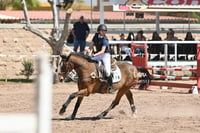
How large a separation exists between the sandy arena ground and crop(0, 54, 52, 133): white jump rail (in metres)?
5.40

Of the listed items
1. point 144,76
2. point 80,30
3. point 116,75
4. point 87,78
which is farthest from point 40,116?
point 80,30

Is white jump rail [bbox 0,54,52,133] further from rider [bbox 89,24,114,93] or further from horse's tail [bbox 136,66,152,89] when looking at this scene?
horse's tail [bbox 136,66,152,89]

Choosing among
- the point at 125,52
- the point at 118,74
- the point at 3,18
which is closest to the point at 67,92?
the point at 125,52

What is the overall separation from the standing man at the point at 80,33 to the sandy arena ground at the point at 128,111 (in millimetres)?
3052

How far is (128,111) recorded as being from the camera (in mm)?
15609

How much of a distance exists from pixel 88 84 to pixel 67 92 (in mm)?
7003

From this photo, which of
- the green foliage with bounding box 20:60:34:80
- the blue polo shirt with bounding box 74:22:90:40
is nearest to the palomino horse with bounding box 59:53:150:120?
the green foliage with bounding box 20:60:34:80

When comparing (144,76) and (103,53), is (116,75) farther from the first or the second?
(144,76)

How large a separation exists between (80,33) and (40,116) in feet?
71.4

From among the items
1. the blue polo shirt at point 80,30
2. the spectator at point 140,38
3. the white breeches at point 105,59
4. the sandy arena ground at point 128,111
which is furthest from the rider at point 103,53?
the blue polo shirt at point 80,30

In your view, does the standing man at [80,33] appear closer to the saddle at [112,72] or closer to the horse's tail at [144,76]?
the horse's tail at [144,76]

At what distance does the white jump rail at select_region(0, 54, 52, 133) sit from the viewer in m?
3.38

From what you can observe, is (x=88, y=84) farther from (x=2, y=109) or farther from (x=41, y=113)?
(x=41, y=113)

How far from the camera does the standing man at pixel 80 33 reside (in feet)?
82.0
